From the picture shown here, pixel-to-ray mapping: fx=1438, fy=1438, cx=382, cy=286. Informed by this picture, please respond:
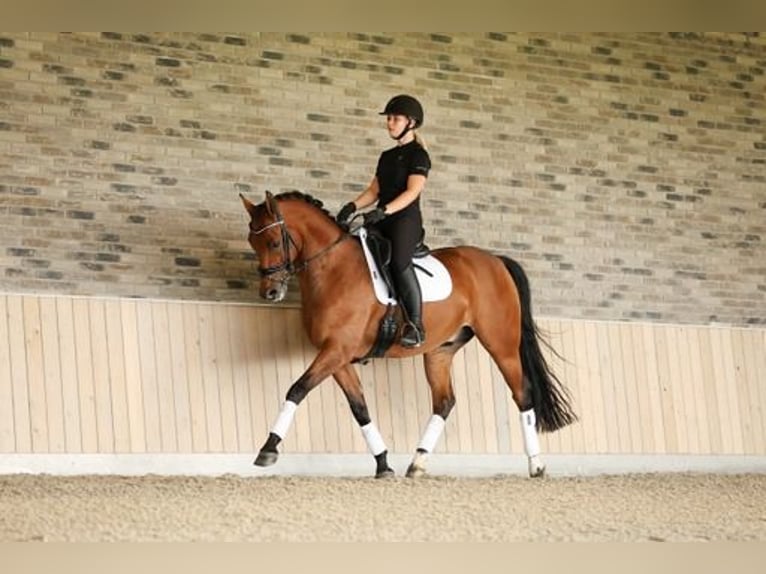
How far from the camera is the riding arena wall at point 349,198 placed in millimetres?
8227

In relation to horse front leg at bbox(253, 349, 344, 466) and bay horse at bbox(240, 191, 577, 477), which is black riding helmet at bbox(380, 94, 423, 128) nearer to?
bay horse at bbox(240, 191, 577, 477)

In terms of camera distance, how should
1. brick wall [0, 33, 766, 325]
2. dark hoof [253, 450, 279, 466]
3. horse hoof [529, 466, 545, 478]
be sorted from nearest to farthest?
1. dark hoof [253, 450, 279, 466]
2. brick wall [0, 33, 766, 325]
3. horse hoof [529, 466, 545, 478]

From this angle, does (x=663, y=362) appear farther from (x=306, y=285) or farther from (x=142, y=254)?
(x=142, y=254)

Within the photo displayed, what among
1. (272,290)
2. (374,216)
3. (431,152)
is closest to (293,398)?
(272,290)

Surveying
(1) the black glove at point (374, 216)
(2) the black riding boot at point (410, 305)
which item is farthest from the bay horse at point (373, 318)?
(1) the black glove at point (374, 216)

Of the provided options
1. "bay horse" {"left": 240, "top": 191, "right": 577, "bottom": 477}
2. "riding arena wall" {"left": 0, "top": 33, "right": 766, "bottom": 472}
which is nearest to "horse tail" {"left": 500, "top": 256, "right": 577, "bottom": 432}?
"bay horse" {"left": 240, "top": 191, "right": 577, "bottom": 477}

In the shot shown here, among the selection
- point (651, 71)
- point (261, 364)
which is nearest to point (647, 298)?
point (651, 71)

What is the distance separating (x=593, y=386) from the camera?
389 inches

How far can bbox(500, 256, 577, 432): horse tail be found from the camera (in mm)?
8977

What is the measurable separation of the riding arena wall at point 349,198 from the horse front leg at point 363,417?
22.2 inches

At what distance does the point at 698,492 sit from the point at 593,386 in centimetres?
166

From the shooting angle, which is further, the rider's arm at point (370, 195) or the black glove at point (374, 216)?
the rider's arm at point (370, 195)

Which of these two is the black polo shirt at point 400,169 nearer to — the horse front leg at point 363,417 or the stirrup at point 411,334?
the stirrup at point 411,334

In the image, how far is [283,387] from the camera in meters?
8.72
